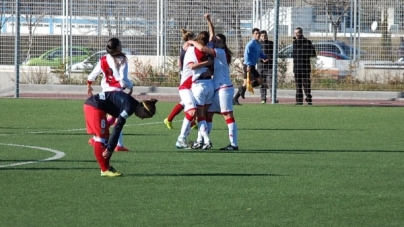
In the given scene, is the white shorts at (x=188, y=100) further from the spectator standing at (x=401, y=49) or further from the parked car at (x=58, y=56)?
the spectator standing at (x=401, y=49)

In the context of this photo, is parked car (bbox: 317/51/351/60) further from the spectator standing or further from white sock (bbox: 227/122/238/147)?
white sock (bbox: 227/122/238/147)

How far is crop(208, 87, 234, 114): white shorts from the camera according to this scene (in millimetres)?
15258

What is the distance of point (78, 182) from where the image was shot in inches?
448

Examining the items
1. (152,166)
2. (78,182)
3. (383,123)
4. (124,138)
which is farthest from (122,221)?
(383,123)

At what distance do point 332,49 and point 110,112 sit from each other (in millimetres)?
19263

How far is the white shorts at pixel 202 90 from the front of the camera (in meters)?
15.2

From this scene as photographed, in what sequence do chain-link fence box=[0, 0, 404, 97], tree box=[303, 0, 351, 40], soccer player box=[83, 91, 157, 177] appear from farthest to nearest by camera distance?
tree box=[303, 0, 351, 40] < chain-link fence box=[0, 0, 404, 97] < soccer player box=[83, 91, 157, 177]

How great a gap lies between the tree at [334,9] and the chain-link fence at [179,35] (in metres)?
0.03

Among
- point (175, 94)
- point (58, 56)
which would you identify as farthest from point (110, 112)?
point (58, 56)

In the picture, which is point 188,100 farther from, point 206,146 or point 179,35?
point 179,35

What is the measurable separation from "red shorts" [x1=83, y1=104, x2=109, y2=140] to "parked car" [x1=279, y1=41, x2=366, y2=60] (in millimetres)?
18824

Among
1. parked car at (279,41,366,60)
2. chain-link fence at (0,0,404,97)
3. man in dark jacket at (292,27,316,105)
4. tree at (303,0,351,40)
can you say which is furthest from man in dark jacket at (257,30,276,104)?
tree at (303,0,351,40)

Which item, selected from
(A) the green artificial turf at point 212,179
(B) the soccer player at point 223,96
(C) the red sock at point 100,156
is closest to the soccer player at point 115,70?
(C) the red sock at point 100,156

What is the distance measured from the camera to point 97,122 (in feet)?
39.0
